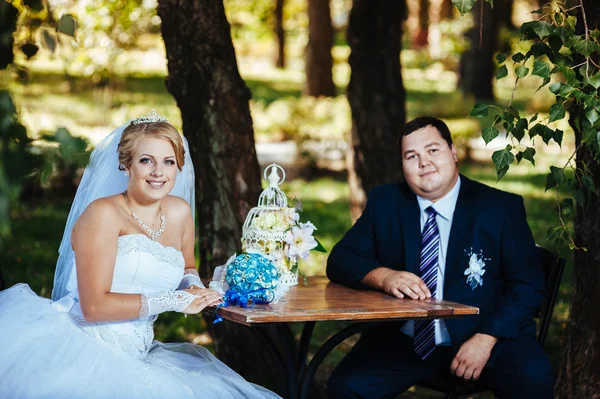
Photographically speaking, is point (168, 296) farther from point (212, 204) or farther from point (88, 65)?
point (88, 65)

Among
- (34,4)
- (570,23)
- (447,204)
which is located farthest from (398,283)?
(34,4)

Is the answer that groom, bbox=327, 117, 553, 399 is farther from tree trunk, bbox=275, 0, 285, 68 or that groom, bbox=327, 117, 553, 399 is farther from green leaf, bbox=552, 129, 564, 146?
tree trunk, bbox=275, 0, 285, 68

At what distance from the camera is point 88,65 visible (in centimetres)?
1248

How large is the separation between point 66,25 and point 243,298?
1.50 metres

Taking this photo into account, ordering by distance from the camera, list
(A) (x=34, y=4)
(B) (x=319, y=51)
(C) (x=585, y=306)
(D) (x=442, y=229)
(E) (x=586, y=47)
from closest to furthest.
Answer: (A) (x=34, y=4) < (E) (x=586, y=47) < (D) (x=442, y=229) < (C) (x=585, y=306) < (B) (x=319, y=51)

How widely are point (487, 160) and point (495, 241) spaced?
11.7 metres

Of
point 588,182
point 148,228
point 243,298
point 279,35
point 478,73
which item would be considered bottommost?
point 243,298

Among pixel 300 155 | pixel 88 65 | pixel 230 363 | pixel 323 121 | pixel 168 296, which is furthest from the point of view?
pixel 323 121

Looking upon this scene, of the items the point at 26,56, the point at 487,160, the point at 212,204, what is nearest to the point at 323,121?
the point at 487,160

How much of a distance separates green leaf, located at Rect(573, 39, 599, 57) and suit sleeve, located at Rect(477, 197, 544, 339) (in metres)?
0.92

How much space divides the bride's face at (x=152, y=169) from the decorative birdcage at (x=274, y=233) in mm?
523

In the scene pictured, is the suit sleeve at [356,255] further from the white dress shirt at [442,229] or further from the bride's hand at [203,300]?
the bride's hand at [203,300]

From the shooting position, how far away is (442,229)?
14.1ft

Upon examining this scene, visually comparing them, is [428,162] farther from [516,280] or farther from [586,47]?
[586,47]
